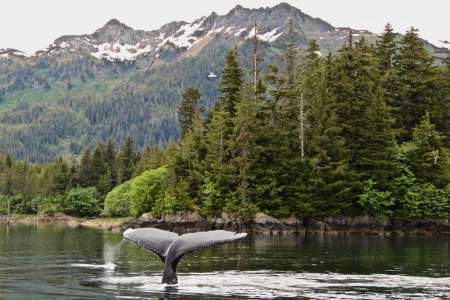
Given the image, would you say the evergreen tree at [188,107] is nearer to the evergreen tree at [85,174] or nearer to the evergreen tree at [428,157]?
the evergreen tree at [85,174]

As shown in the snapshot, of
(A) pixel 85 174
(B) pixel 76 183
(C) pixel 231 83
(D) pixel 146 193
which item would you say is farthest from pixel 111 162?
(C) pixel 231 83

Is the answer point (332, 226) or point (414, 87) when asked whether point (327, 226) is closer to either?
point (332, 226)

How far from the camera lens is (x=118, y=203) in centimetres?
13262

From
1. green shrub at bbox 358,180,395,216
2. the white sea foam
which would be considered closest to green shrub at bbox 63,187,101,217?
green shrub at bbox 358,180,395,216

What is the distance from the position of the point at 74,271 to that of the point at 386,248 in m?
27.1

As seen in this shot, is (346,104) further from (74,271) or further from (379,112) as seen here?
(74,271)

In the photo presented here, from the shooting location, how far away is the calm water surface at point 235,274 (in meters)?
25.7

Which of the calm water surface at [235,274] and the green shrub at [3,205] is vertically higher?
the green shrub at [3,205]

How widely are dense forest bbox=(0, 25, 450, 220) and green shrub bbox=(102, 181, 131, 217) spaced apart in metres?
32.8

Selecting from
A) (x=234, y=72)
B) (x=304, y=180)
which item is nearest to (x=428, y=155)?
(x=304, y=180)

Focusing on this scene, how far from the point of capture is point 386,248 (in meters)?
53.1

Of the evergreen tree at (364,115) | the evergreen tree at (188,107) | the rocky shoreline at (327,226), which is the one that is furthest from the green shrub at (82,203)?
the evergreen tree at (364,115)

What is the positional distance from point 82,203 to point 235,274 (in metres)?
120

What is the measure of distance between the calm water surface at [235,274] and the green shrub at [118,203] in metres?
80.2
